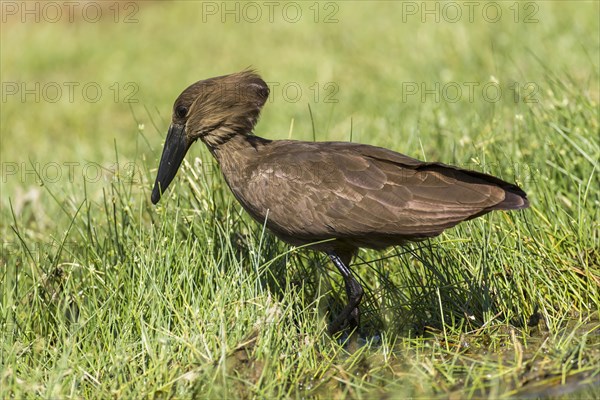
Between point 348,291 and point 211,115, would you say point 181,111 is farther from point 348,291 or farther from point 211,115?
point 348,291

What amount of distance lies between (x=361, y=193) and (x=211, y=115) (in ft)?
3.68

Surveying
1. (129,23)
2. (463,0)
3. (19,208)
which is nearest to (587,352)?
(19,208)

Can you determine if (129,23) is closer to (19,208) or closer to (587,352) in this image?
(19,208)

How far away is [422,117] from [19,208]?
332cm

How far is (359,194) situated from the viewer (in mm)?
4902

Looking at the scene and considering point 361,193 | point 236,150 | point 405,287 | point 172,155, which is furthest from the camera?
point 172,155

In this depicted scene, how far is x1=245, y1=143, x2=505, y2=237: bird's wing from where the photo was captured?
186 inches

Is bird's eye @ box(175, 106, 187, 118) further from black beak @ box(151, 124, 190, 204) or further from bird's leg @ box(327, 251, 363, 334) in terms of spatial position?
bird's leg @ box(327, 251, 363, 334)

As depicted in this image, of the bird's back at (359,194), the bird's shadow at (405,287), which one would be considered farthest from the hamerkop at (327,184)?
the bird's shadow at (405,287)

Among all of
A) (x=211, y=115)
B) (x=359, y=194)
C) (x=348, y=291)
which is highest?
(x=211, y=115)

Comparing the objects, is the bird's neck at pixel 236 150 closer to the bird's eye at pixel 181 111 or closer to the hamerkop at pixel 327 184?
the hamerkop at pixel 327 184

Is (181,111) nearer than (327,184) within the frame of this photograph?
No

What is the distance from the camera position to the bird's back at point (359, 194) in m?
4.71

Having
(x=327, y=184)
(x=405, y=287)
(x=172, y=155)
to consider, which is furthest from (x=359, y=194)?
(x=172, y=155)
